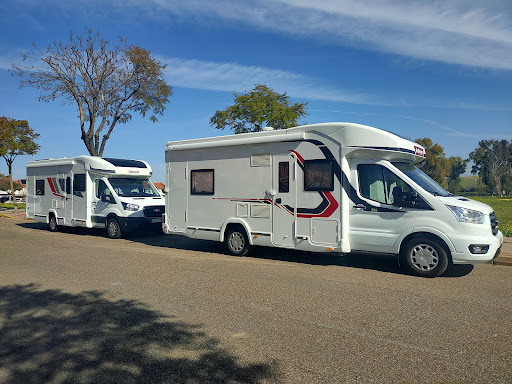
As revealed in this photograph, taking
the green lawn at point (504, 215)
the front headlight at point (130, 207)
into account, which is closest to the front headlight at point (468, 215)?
the green lawn at point (504, 215)

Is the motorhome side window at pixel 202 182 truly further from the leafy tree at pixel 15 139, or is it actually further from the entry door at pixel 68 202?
the leafy tree at pixel 15 139

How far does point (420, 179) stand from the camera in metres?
8.25

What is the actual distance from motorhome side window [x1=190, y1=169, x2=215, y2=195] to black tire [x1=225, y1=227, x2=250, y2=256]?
112 centimetres

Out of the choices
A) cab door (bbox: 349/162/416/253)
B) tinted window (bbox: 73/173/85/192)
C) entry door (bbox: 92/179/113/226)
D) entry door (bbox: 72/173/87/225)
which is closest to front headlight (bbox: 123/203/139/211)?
entry door (bbox: 92/179/113/226)

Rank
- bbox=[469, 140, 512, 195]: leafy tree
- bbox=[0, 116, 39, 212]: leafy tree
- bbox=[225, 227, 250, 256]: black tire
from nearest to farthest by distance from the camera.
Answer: bbox=[225, 227, 250, 256]: black tire < bbox=[0, 116, 39, 212]: leafy tree < bbox=[469, 140, 512, 195]: leafy tree

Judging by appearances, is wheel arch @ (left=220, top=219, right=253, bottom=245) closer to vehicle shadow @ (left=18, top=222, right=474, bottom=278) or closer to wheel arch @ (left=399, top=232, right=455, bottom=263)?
vehicle shadow @ (left=18, top=222, right=474, bottom=278)

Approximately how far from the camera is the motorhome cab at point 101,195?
13.8m

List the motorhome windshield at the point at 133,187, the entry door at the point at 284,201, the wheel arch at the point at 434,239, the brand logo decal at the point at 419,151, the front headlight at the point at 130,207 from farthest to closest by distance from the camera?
the motorhome windshield at the point at 133,187 < the front headlight at the point at 130,207 < the entry door at the point at 284,201 < the brand logo decal at the point at 419,151 < the wheel arch at the point at 434,239

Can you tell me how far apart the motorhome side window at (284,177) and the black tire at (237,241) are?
1.50m

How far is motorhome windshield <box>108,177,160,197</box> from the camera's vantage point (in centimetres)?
1437

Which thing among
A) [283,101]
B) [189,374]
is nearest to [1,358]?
[189,374]

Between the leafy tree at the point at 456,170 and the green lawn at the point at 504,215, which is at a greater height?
the leafy tree at the point at 456,170

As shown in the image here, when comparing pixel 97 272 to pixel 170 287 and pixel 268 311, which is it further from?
pixel 268 311

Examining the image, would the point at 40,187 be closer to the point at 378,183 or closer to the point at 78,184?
the point at 78,184
